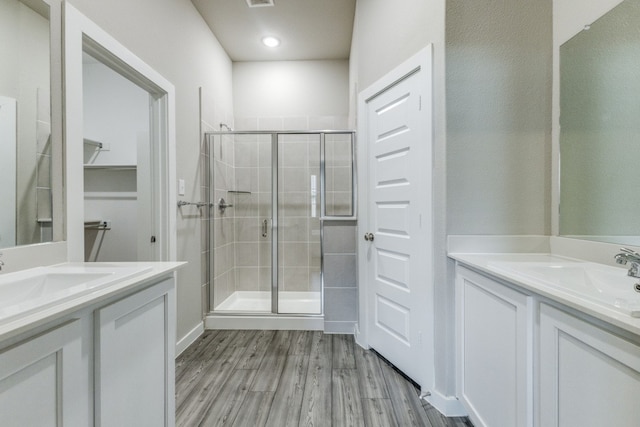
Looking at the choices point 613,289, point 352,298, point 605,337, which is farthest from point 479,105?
point 352,298

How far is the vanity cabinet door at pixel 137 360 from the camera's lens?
0.86 m

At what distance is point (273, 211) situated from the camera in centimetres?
303

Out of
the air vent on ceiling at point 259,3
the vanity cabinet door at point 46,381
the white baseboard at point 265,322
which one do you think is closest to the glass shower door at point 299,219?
the white baseboard at point 265,322

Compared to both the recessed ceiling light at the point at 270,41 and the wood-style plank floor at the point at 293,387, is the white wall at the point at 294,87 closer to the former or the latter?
the recessed ceiling light at the point at 270,41

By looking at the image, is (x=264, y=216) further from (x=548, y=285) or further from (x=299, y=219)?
(x=548, y=285)

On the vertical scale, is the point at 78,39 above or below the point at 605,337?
above

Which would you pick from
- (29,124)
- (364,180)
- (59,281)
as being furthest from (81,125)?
(364,180)

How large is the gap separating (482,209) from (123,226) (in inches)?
118

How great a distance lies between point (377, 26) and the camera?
2.16 m

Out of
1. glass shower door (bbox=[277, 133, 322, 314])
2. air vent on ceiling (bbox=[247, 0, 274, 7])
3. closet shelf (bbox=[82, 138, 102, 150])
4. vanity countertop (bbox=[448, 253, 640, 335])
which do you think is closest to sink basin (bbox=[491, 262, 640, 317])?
vanity countertop (bbox=[448, 253, 640, 335])

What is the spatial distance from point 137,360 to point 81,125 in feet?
3.68

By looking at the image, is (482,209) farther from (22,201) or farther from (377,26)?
(22,201)

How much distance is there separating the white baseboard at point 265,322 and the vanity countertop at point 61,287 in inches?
66.7

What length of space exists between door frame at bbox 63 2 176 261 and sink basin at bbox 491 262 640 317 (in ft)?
6.14
